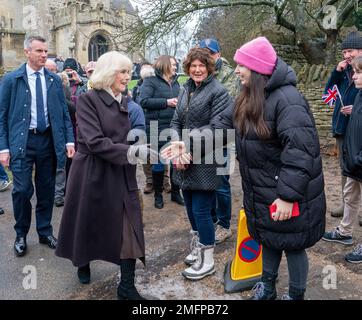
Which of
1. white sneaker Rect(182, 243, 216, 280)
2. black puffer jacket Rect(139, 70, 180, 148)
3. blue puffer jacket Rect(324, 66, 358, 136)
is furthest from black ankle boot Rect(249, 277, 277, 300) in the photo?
black puffer jacket Rect(139, 70, 180, 148)

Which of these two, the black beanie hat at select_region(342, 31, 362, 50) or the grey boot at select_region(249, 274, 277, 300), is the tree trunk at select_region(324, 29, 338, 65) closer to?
the black beanie hat at select_region(342, 31, 362, 50)

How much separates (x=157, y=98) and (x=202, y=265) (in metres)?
2.69

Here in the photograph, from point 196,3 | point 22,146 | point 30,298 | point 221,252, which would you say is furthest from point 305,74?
point 30,298

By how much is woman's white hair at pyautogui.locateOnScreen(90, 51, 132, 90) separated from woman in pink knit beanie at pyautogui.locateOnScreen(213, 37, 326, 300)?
92 cm

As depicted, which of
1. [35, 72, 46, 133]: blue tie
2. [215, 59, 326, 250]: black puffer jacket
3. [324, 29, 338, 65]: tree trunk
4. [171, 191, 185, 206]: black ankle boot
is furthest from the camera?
[324, 29, 338, 65]: tree trunk

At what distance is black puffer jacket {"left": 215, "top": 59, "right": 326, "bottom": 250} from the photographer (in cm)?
253

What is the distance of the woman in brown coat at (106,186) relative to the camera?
3.04m

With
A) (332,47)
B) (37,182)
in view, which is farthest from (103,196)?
(332,47)

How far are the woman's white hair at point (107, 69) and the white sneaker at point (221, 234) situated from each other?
222cm

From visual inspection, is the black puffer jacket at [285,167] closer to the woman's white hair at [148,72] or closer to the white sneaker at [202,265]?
the white sneaker at [202,265]

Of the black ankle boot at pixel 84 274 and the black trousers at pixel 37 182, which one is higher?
the black trousers at pixel 37 182

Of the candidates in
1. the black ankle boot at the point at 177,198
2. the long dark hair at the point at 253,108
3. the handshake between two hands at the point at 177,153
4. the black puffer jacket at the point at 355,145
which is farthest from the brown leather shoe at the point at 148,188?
the long dark hair at the point at 253,108

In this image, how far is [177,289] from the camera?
137 inches
